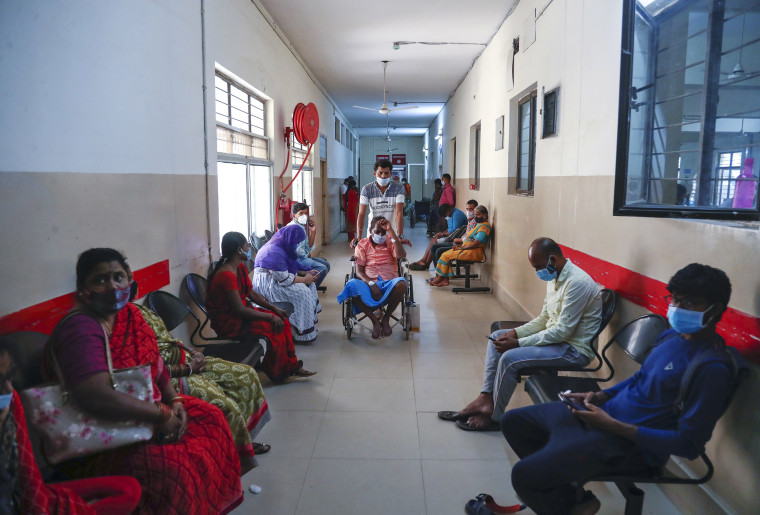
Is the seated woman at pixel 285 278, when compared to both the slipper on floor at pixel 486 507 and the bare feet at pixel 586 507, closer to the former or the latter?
the slipper on floor at pixel 486 507

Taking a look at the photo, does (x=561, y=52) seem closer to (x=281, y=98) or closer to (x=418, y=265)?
(x=281, y=98)

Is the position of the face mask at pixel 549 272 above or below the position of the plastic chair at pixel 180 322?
above

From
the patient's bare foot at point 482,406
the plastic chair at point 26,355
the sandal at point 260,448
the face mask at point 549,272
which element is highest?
the face mask at point 549,272

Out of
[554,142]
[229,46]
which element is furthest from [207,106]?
[554,142]

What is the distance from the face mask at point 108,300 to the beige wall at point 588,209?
2142mm

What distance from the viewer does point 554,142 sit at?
432 centimetres

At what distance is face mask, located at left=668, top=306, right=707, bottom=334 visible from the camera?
174 cm

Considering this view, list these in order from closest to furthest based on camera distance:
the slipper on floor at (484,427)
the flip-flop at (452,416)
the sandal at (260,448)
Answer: the sandal at (260,448) < the slipper on floor at (484,427) < the flip-flop at (452,416)

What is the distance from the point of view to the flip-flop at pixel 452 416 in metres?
3.07

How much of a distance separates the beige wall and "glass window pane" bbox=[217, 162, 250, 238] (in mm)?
2766

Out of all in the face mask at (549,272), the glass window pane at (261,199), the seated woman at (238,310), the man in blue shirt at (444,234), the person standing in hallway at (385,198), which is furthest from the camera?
the man in blue shirt at (444,234)

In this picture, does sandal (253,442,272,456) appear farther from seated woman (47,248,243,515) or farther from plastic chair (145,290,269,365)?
seated woman (47,248,243,515)

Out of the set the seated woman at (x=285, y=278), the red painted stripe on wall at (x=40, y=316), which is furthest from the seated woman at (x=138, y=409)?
the seated woman at (x=285, y=278)

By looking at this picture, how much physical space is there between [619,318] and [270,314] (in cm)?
204
